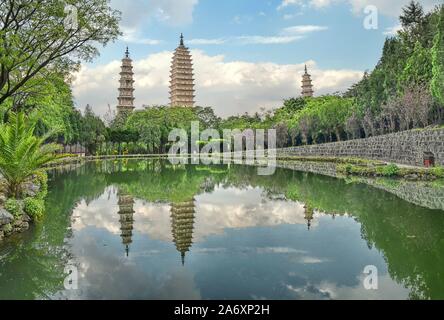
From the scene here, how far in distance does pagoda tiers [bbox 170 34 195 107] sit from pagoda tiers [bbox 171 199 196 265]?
65687 millimetres

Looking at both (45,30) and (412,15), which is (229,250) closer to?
(45,30)

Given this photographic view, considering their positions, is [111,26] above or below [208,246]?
above

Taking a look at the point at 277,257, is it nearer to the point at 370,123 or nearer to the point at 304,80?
the point at 370,123

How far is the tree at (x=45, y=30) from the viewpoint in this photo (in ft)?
33.0

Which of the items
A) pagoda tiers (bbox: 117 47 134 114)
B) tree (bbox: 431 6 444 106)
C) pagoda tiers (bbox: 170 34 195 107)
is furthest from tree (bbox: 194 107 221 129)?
tree (bbox: 431 6 444 106)

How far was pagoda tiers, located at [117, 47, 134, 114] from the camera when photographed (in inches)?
2975

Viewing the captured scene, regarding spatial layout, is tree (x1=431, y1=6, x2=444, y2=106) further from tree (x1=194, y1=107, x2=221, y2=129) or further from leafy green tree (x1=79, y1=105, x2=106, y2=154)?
tree (x1=194, y1=107, x2=221, y2=129)

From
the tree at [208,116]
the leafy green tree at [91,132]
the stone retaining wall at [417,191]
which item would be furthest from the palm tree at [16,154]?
the tree at [208,116]

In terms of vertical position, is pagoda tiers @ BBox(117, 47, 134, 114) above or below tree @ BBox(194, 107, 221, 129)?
above

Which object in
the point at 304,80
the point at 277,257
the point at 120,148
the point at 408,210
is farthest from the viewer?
the point at 304,80

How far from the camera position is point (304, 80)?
80250 millimetres

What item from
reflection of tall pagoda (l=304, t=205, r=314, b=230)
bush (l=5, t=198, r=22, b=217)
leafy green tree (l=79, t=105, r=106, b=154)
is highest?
leafy green tree (l=79, t=105, r=106, b=154)
